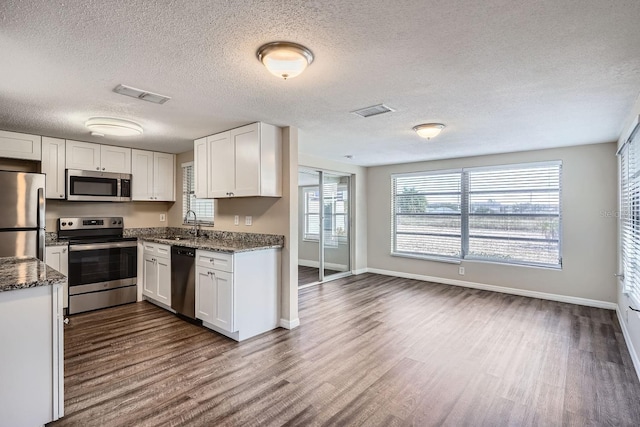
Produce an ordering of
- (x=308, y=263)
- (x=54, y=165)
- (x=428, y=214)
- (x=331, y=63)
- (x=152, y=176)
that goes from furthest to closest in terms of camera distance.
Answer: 1. (x=308, y=263)
2. (x=428, y=214)
3. (x=152, y=176)
4. (x=54, y=165)
5. (x=331, y=63)

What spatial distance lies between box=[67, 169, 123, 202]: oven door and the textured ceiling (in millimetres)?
806

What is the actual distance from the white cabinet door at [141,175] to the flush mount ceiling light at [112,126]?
4.88 feet

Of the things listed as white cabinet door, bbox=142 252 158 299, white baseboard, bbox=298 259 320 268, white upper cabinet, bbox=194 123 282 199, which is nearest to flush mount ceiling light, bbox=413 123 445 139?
white upper cabinet, bbox=194 123 282 199

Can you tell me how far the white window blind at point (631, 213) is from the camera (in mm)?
2967

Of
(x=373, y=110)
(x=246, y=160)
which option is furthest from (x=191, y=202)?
(x=373, y=110)

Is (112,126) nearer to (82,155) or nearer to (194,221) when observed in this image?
(82,155)

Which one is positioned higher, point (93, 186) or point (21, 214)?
point (93, 186)

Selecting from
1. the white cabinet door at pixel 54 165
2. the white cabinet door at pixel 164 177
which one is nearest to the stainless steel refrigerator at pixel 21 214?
the white cabinet door at pixel 54 165

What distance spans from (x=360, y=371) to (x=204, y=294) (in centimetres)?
195

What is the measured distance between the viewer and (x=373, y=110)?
320 centimetres

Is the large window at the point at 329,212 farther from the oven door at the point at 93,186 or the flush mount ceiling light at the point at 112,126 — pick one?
the flush mount ceiling light at the point at 112,126

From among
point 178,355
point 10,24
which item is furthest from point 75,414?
point 10,24

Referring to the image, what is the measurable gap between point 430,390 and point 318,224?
430 centimetres

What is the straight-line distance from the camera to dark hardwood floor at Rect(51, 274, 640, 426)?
2191mm
